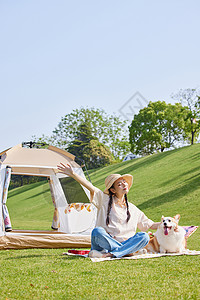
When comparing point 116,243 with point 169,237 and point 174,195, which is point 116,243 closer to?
point 169,237

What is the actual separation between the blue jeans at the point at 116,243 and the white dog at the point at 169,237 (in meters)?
0.25

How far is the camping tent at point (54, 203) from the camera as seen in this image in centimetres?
605

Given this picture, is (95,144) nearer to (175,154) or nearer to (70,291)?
(175,154)

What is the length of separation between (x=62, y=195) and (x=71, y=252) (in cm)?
317

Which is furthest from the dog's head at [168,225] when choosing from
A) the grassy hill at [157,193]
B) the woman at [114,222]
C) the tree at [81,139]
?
the tree at [81,139]

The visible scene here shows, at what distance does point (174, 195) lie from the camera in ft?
51.0

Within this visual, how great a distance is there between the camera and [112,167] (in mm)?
28375

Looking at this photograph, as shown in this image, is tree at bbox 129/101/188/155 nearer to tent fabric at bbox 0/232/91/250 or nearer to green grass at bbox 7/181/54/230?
green grass at bbox 7/181/54/230

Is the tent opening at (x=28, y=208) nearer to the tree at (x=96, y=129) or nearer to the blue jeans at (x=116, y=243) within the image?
the blue jeans at (x=116, y=243)

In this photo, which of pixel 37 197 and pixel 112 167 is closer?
pixel 37 197

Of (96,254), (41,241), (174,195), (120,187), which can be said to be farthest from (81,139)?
(96,254)

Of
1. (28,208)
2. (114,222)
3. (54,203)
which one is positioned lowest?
(114,222)

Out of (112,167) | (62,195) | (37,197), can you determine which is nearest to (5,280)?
(62,195)

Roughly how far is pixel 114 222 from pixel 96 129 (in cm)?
3435
